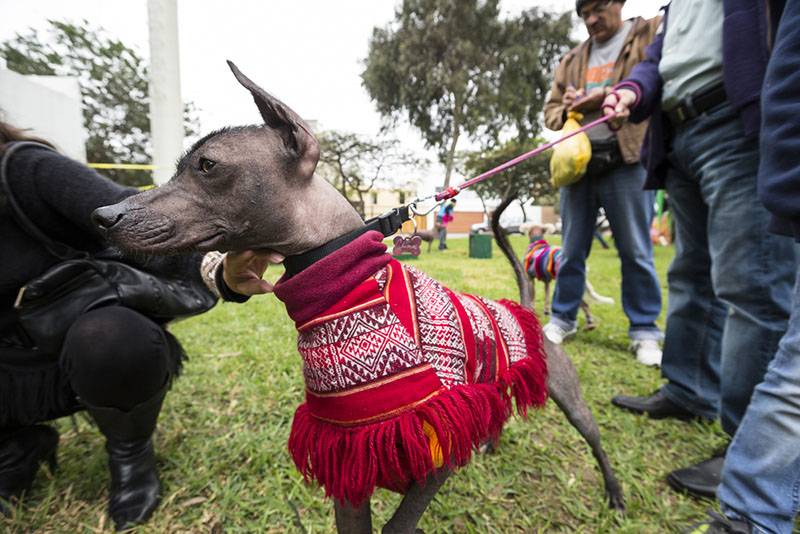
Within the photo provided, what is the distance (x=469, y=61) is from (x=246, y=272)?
17362mm

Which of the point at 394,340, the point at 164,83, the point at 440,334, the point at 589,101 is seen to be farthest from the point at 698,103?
the point at 164,83

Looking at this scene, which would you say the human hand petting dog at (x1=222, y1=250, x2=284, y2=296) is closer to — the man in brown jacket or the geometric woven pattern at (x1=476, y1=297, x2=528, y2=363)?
the geometric woven pattern at (x1=476, y1=297, x2=528, y2=363)

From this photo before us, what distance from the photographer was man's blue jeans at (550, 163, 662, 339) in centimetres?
265

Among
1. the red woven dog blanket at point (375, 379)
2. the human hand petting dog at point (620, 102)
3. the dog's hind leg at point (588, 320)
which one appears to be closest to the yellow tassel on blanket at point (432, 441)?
the red woven dog blanket at point (375, 379)

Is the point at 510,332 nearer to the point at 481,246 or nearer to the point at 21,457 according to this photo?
the point at 21,457

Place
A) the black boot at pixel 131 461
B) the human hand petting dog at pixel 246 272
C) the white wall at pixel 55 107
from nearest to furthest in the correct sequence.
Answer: the human hand petting dog at pixel 246 272 → the black boot at pixel 131 461 → the white wall at pixel 55 107

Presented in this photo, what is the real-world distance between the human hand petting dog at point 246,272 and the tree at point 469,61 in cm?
1692

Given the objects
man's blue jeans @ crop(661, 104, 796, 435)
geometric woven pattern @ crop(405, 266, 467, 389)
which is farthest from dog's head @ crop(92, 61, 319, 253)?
man's blue jeans @ crop(661, 104, 796, 435)

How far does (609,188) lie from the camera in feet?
8.82

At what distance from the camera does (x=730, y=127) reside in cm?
140

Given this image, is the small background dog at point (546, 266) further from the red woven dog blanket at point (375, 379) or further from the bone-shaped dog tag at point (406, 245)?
the red woven dog blanket at point (375, 379)

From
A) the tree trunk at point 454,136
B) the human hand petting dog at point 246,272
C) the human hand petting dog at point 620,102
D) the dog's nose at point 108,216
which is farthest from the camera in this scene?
the tree trunk at point 454,136

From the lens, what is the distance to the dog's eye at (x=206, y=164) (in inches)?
35.0

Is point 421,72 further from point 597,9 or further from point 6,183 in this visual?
point 6,183
